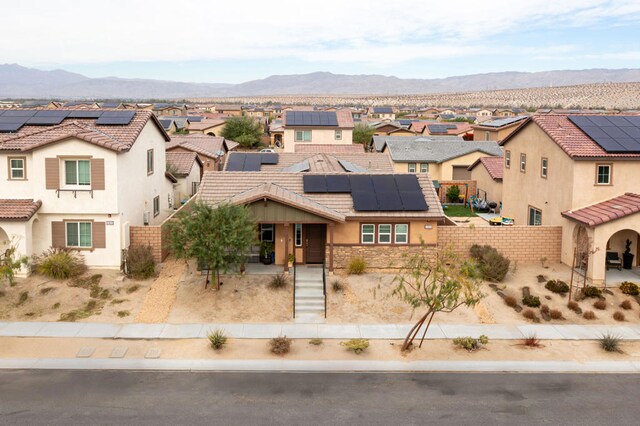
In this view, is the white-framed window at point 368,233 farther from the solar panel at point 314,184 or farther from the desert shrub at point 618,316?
the desert shrub at point 618,316

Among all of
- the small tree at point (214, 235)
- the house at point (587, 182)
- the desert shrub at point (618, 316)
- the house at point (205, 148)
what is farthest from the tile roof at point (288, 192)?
the house at point (205, 148)

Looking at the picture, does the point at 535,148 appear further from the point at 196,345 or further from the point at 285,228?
the point at 196,345

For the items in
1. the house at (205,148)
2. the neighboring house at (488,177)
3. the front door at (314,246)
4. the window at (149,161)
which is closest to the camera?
the front door at (314,246)

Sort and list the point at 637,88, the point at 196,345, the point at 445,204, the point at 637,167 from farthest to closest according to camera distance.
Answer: the point at 637,88, the point at 445,204, the point at 637,167, the point at 196,345

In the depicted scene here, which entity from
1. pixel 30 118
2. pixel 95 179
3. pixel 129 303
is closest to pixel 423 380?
pixel 129 303

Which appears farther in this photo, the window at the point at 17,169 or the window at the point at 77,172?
the window at the point at 17,169

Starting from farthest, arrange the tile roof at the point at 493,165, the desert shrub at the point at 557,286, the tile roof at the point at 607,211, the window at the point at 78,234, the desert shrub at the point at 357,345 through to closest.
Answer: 1. the tile roof at the point at 493,165
2. the window at the point at 78,234
3. the tile roof at the point at 607,211
4. the desert shrub at the point at 557,286
5. the desert shrub at the point at 357,345

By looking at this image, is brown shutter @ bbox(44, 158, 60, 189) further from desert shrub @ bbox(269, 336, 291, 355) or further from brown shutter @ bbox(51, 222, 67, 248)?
desert shrub @ bbox(269, 336, 291, 355)
